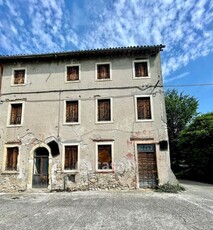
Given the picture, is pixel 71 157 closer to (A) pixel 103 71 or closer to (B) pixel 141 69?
(A) pixel 103 71

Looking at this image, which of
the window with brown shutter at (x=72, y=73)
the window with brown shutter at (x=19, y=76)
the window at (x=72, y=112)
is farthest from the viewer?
the window with brown shutter at (x=19, y=76)

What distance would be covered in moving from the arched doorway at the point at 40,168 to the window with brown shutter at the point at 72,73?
16.9ft

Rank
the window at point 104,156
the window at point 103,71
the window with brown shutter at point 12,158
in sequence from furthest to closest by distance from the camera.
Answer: the window at point 103,71, the window with brown shutter at point 12,158, the window at point 104,156

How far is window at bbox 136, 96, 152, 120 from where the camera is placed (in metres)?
12.0

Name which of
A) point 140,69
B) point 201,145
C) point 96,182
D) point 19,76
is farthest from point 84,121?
point 201,145

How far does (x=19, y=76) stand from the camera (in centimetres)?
1334

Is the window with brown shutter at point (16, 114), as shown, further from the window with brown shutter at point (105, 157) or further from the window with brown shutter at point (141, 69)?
the window with brown shutter at point (141, 69)

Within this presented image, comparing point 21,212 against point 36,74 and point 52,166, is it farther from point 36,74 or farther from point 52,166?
point 36,74

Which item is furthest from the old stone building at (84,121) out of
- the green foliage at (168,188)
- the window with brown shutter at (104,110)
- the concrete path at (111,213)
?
the concrete path at (111,213)

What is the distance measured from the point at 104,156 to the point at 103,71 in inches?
228

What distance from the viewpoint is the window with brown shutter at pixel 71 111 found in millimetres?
12352

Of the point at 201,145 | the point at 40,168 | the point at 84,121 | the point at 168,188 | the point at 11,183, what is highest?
the point at 84,121

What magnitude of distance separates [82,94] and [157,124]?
5.31 meters

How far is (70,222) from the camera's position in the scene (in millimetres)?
5805
